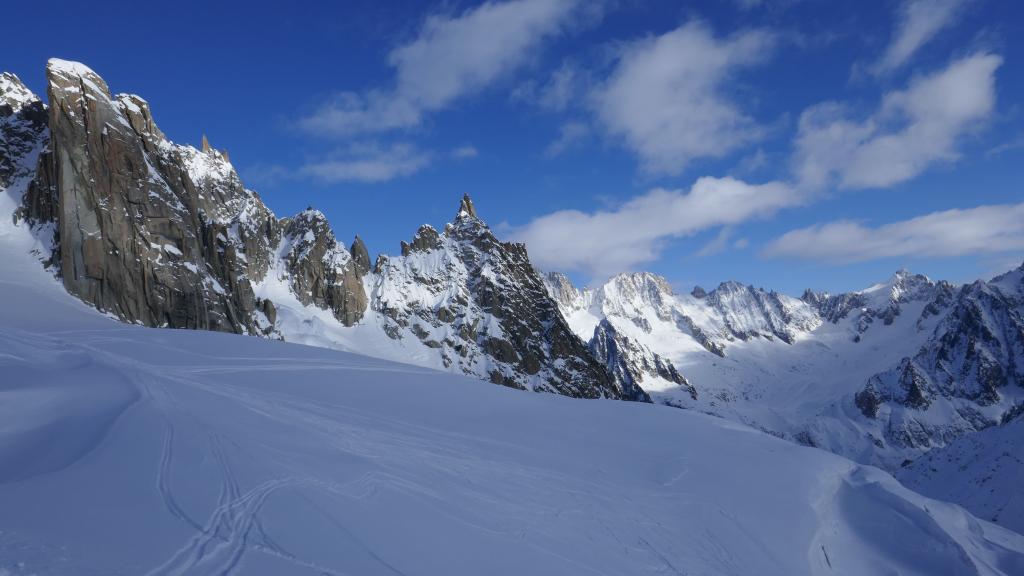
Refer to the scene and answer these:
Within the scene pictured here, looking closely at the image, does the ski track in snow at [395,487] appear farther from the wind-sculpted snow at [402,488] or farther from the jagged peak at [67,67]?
the jagged peak at [67,67]

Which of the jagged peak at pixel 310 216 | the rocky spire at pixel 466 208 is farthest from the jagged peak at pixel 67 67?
the rocky spire at pixel 466 208

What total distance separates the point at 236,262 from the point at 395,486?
93063mm

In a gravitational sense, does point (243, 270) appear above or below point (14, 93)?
below

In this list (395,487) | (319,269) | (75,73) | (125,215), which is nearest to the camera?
(395,487)

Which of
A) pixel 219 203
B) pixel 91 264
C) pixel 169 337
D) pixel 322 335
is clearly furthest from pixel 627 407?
pixel 219 203

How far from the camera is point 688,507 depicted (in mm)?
14188

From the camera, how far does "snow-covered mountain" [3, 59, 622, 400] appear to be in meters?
71.6

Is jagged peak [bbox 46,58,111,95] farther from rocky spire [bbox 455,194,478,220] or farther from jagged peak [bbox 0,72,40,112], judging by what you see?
rocky spire [bbox 455,194,478,220]

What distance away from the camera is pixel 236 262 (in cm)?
9281

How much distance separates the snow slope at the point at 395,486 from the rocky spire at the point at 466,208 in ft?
461

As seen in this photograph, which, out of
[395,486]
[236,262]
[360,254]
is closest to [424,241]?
[360,254]

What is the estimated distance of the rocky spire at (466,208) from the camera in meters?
163

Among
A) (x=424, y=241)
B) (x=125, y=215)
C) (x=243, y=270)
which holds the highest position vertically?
(x=424, y=241)

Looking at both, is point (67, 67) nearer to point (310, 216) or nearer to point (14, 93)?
point (14, 93)
